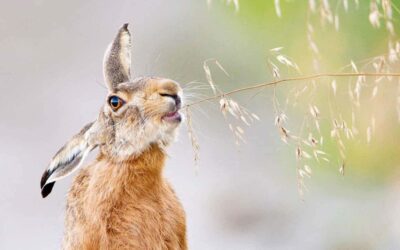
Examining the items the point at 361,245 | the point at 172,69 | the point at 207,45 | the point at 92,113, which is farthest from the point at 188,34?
the point at 361,245

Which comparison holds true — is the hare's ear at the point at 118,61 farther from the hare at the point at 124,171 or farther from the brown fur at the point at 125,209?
the brown fur at the point at 125,209

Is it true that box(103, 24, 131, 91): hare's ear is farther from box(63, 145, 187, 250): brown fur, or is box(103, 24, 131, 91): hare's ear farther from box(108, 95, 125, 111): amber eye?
box(63, 145, 187, 250): brown fur

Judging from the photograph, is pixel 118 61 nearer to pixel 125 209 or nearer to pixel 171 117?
pixel 171 117

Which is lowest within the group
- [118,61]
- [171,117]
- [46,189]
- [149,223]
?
[149,223]

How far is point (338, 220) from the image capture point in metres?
2.56

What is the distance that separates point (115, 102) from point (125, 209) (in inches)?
9.7

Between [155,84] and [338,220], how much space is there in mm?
1004

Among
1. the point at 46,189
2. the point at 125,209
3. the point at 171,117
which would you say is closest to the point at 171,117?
the point at 171,117

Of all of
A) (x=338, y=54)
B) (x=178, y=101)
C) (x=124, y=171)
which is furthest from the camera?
(x=338, y=54)

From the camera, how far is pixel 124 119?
6.07 feet

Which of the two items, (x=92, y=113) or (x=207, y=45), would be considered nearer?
(x=92, y=113)

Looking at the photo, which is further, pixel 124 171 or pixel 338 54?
pixel 338 54

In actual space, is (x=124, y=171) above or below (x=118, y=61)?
below

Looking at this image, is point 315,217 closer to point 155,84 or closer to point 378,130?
point 378,130
